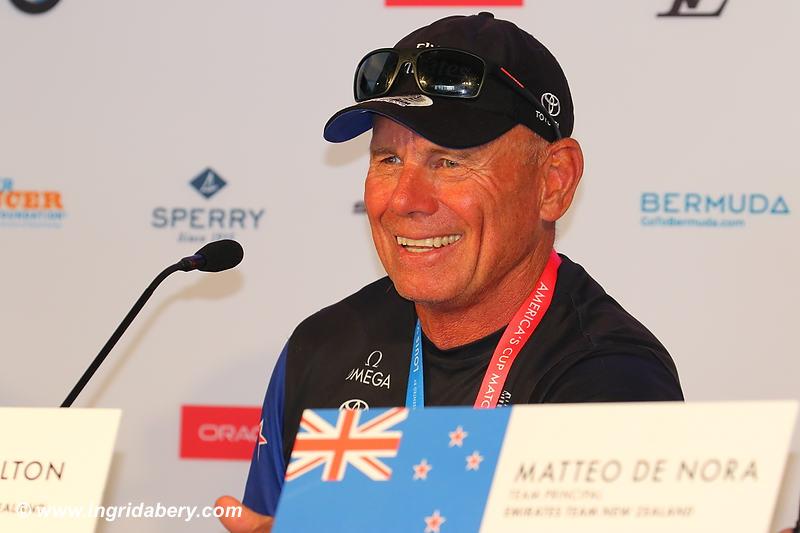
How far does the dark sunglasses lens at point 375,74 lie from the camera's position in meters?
1.89

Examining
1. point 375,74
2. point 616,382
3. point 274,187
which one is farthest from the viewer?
point 274,187

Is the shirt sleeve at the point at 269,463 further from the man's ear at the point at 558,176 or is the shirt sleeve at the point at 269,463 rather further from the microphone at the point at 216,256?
the man's ear at the point at 558,176

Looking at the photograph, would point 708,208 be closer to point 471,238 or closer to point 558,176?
point 558,176

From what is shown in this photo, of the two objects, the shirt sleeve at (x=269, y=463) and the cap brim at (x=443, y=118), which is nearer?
the cap brim at (x=443, y=118)

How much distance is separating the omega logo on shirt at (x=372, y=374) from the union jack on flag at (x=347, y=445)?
0.82 metres

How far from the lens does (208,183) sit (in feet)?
9.50

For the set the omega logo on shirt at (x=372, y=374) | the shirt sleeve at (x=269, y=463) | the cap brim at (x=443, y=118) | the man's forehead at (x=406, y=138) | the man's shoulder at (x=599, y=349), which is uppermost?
the cap brim at (x=443, y=118)

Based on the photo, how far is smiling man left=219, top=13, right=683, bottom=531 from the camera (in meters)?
1.79

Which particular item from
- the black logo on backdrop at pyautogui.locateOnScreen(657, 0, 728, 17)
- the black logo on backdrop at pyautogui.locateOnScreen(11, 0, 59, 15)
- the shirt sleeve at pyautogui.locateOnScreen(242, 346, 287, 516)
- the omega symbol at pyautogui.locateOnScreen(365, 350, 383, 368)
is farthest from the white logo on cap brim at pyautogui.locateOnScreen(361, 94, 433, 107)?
the black logo on backdrop at pyautogui.locateOnScreen(11, 0, 59, 15)

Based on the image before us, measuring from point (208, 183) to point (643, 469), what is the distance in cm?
203

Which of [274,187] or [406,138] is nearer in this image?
[406,138]

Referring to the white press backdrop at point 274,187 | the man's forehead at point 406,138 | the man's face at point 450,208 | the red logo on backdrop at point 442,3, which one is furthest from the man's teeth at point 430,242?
the red logo on backdrop at point 442,3

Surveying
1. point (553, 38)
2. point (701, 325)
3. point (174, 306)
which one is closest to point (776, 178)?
point (701, 325)

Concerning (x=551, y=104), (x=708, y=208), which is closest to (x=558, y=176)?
(x=551, y=104)
